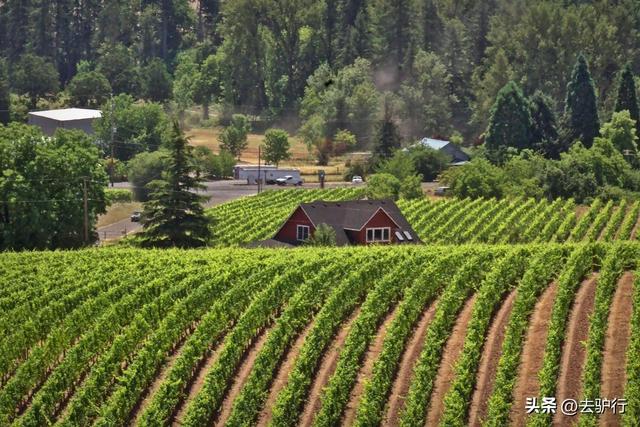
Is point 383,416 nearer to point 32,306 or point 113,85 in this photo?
point 32,306

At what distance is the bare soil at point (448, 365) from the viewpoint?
87.7 ft

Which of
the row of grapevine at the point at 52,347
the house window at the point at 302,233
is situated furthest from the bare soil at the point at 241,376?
the house window at the point at 302,233

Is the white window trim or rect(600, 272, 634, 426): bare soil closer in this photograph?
rect(600, 272, 634, 426): bare soil

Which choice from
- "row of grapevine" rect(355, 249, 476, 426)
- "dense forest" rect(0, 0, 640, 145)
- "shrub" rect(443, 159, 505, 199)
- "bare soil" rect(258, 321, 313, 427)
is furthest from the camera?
"dense forest" rect(0, 0, 640, 145)

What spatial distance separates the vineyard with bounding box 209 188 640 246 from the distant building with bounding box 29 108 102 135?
31.7 m

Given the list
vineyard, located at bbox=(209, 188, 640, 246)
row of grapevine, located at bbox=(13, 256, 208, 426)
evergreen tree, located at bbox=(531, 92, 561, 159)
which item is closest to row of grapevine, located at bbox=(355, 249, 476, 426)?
row of grapevine, located at bbox=(13, 256, 208, 426)

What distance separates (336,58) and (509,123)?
1367 inches

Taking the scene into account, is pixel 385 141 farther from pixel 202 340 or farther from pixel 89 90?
pixel 202 340

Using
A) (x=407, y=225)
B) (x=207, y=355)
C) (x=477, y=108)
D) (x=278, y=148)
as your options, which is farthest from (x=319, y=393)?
(x=477, y=108)

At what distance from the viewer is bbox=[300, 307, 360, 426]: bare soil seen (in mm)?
27281

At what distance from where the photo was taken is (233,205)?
71.7 metres

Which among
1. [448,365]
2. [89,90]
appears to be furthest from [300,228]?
[89,90]

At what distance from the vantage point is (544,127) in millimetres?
88062

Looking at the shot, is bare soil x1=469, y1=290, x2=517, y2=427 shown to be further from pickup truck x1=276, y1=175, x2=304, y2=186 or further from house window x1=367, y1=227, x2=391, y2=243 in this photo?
pickup truck x1=276, y1=175, x2=304, y2=186
